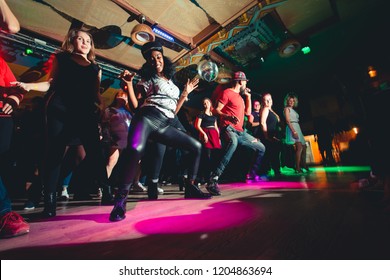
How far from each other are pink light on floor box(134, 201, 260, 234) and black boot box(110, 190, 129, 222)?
0.20 metres

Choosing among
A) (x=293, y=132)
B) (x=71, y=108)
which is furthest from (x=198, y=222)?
(x=293, y=132)

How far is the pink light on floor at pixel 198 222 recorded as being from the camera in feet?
3.34

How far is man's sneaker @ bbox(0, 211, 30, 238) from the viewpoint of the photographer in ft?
3.51

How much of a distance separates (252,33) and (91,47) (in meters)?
5.76

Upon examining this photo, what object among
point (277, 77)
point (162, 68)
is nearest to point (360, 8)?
point (277, 77)

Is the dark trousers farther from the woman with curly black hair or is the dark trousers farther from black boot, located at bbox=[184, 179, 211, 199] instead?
black boot, located at bbox=[184, 179, 211, 199]

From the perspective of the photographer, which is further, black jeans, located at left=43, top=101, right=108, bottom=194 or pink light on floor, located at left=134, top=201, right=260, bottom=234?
black jeans, located at left=43, top=101, right=108, bottom=194

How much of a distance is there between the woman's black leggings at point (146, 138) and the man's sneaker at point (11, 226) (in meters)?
0.60

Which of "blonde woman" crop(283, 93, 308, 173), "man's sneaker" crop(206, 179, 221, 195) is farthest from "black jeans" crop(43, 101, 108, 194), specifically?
"blonde woman" crop(283, 93, 308, 173)

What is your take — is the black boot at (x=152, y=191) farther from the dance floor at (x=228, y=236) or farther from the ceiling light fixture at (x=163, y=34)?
the ceiling light fixture at (x=163, y=34)

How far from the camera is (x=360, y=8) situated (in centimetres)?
570

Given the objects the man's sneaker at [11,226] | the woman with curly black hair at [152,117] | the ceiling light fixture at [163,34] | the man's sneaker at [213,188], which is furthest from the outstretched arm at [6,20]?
the ceiling light fixture at [163,34]

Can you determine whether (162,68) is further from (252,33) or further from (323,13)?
(323,13)

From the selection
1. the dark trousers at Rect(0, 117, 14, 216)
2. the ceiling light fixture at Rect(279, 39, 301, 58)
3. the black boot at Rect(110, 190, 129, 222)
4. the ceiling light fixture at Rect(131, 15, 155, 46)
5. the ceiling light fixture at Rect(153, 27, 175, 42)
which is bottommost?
the black boot at Rect(110, 190, 129, 222)
